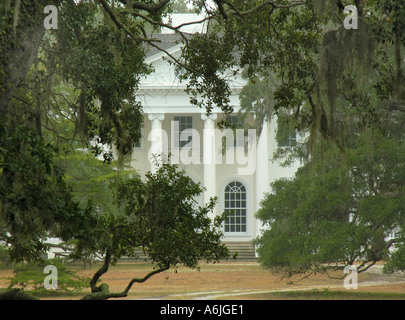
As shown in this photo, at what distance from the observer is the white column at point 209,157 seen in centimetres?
3653

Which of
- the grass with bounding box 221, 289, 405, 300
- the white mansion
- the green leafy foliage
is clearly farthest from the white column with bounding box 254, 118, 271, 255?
the green leafy foliage

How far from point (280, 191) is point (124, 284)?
6.10 meters

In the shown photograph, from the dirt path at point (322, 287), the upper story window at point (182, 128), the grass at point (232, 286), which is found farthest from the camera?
the upper story window at point (182, 128)

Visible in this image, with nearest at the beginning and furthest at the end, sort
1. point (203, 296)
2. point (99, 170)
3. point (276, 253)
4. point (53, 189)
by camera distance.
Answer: point (53, 189)
point (203, 296)
point (276, 253)
point (99, 170)

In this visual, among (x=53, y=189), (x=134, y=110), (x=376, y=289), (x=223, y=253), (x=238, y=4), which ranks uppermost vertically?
(x=238, y=4)

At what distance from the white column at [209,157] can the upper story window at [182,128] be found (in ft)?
7.66

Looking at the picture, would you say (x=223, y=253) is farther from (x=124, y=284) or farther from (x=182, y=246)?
(x=124, y=284)

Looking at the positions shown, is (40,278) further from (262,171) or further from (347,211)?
(262,171)

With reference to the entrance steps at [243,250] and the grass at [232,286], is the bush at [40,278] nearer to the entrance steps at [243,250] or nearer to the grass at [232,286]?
the grass at [232,286]

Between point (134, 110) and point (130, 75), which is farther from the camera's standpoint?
point (134, 110)

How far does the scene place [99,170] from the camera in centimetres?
2759

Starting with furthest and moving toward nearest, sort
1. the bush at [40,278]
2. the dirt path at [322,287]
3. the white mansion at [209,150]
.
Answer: the white mansion at [209,150] < the dirt path at [322,287] < the bush at [40,278]

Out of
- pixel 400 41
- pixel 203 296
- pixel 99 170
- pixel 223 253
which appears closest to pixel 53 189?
pixel 223 253

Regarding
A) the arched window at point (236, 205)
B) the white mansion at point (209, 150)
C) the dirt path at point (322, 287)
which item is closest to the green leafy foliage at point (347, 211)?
the dirt path at point (322, 287)
